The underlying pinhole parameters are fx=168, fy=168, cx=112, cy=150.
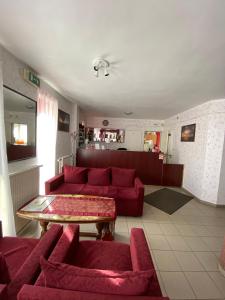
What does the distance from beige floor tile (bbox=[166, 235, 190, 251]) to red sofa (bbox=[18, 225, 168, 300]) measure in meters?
1.16

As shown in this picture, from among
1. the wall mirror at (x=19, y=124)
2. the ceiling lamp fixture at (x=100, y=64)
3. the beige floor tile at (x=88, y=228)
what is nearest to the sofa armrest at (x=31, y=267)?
the beige floor tile at (x=88, y=228)

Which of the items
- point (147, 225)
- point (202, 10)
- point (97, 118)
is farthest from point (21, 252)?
point (97, 118)

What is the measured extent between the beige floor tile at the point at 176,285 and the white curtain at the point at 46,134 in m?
2.53

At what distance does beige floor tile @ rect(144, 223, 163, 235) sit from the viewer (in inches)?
107

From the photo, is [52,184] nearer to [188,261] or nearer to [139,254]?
[139,254]

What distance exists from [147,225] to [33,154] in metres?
2.34

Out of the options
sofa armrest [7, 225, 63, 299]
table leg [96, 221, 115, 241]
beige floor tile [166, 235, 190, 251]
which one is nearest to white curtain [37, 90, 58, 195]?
table leg [96, 221, 115, 241]

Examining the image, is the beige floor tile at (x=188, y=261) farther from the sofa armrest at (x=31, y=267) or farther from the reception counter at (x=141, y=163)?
the reception counter at (x=141, y=163)

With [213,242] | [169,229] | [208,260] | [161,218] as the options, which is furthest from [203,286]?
[161,218]

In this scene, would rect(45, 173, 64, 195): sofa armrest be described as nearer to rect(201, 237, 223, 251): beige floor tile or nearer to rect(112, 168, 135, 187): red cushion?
rect(112, 168, 135, 187): red cushion

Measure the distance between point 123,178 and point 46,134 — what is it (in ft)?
6.11

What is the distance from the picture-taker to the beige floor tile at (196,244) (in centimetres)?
236

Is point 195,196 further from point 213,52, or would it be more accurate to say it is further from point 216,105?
point 213,52

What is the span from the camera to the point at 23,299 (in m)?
0.75
